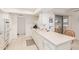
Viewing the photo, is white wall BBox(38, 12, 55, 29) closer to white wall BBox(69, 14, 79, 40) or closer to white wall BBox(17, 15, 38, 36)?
white wall BBox(17, 15, 38, 36)

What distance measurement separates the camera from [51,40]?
144cm

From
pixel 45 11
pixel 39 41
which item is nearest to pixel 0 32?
pixel 39 41

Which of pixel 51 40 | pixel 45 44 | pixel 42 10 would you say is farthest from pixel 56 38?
pixel 42 10

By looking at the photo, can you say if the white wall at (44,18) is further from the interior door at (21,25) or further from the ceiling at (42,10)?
the interior door at (21,25)

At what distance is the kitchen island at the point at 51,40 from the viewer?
1.42 meters

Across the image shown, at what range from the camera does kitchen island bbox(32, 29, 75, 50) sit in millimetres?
1418

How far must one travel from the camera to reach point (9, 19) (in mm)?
1527

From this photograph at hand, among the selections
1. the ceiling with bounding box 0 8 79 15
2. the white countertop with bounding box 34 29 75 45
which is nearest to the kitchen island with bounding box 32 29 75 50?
the white countertop with bounding box 34 29 75 45

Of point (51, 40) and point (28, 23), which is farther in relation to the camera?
point (28, 23)

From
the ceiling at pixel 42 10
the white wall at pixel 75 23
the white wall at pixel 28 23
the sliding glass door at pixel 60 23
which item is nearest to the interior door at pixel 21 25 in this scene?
the white wall at pixel 28 23

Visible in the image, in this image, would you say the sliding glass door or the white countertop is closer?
the white countertop

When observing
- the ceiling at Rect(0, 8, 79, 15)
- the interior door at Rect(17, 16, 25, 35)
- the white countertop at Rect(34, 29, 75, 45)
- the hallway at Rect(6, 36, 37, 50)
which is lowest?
the hallway at Rect(6, 36, 37, 50)

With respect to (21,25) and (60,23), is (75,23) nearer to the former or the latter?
(60,23)

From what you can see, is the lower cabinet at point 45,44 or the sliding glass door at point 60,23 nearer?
the lower cabinet at point 45,44
